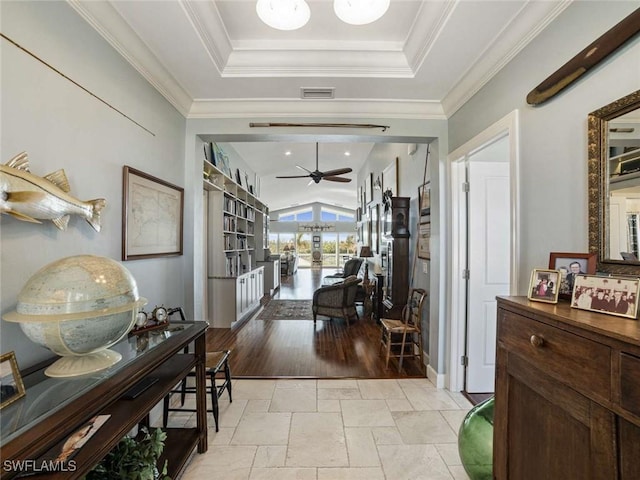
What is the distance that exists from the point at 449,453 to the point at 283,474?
1.11 meters

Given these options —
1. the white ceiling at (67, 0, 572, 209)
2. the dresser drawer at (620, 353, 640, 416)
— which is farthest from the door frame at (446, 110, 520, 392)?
the dresser drawer at (620, 353, 640, 416)

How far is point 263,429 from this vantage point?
209 cm

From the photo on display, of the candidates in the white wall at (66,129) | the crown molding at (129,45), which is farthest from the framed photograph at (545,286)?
the crown molding at (129,45)

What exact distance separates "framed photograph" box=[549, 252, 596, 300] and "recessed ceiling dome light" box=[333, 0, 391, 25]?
1517 mm

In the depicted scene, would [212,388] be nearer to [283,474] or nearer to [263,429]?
[263,429]

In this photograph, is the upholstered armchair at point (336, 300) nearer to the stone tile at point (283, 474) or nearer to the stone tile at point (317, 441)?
the stone tile at point (317, 441)

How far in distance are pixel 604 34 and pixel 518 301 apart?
1.22m

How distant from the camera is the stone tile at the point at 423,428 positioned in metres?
2.00

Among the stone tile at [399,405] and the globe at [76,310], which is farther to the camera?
the stone tile at [399,405]

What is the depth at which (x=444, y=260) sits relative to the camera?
268cm

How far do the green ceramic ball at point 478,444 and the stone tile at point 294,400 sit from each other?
119 centimetres

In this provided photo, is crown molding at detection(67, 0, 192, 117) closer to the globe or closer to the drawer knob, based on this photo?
the globe

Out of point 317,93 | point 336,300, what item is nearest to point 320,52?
point 317,93

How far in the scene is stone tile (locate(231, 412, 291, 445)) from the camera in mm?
1973
